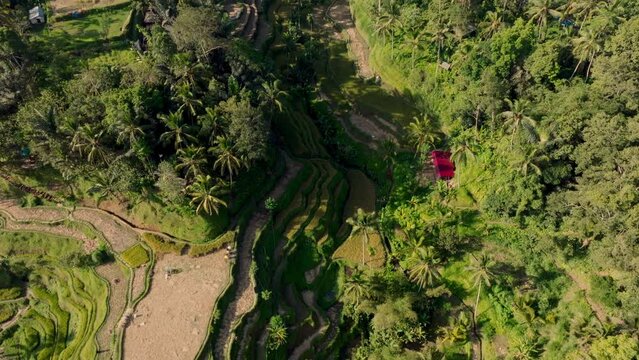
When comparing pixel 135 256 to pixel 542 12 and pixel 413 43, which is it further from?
pixel 542 12

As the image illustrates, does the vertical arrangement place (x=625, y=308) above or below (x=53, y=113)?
below

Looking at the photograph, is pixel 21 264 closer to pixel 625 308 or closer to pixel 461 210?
pixel 461 210

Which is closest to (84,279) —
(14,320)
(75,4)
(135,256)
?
(135,256)

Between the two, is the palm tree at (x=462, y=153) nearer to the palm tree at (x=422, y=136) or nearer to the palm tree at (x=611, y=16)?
the palm tree at (x=422, y=136)

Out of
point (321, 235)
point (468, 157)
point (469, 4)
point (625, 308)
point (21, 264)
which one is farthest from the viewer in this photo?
point (469, 4)

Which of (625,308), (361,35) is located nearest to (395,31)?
(361,35)
